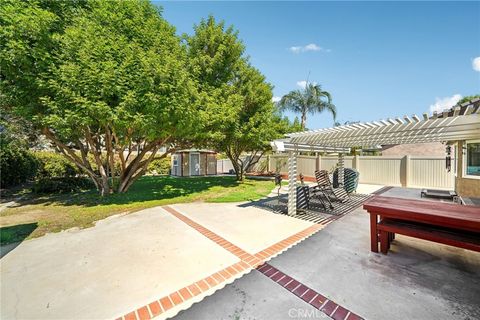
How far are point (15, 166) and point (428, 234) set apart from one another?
58.4 feet

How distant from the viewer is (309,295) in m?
2.66

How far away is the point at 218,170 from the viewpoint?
1001 inches

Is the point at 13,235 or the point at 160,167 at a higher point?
the point at 160,167

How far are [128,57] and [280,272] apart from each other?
820 centimetres

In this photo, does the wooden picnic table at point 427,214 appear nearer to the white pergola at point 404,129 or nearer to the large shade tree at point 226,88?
the white pergola at point 404,129

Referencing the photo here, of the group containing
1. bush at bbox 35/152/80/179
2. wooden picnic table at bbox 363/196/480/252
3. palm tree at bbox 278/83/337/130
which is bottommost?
wooden picnic table at bbox 363/196/480/252

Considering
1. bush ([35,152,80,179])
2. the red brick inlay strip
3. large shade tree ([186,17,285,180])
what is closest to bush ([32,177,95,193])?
bush ([35,152,80,179])

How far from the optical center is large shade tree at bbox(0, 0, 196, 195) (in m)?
6.42

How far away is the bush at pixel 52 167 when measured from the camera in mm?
14336

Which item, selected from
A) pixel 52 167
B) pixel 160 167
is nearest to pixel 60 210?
pixel 52 167

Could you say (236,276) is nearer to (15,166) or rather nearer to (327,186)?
(327,186)

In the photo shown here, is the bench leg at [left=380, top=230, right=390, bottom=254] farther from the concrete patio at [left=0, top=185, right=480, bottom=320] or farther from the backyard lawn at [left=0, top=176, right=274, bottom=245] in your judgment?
the backyard lawn at [left=0, top=176, right=274, bottom=245]

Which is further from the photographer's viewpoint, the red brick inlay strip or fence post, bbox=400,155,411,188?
fence post, bbox=400,155,411,188

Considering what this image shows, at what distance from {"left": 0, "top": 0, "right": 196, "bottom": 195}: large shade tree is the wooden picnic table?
675 centimetres
